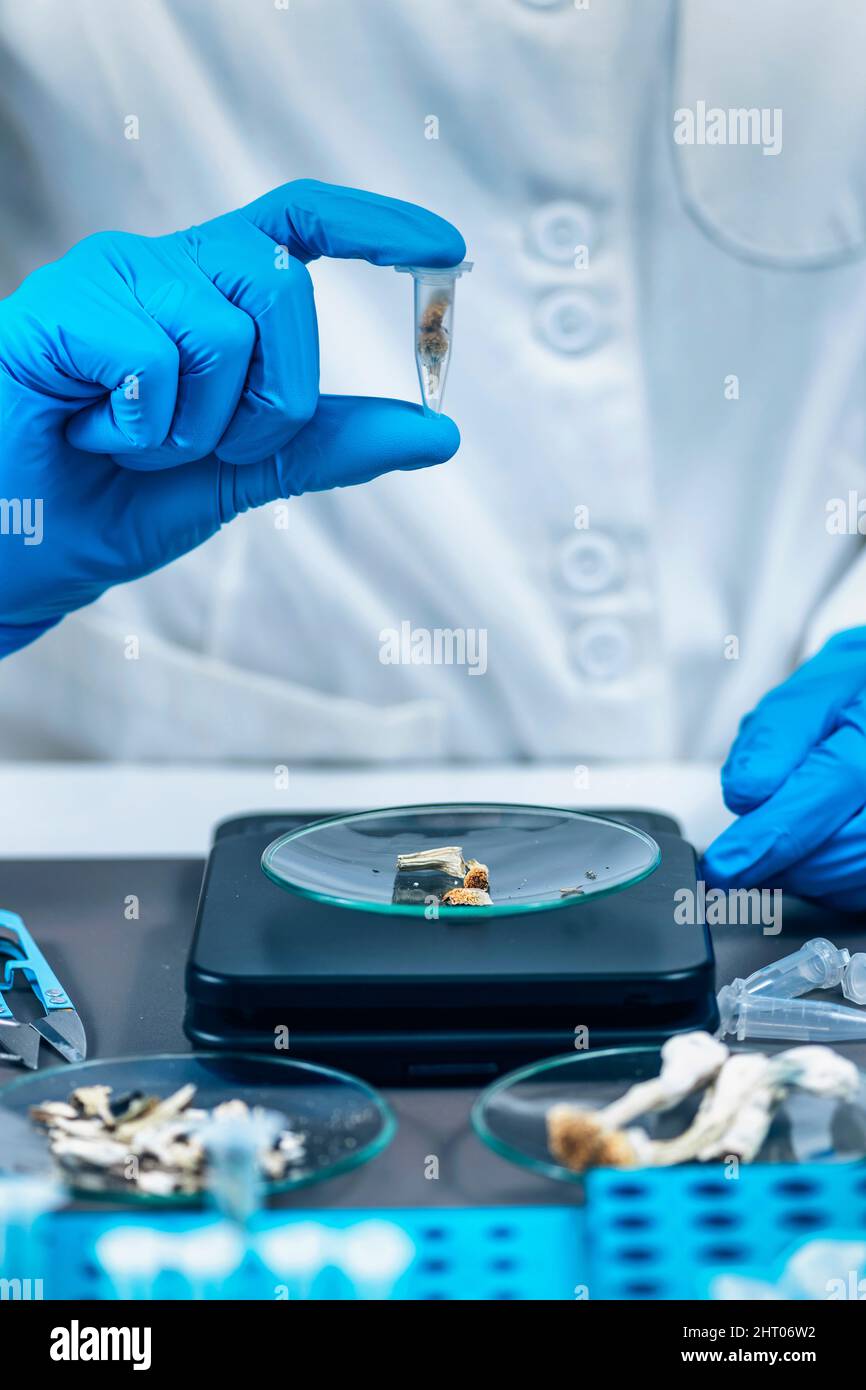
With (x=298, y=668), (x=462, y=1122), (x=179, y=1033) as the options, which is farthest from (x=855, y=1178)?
(x=298, y=668)

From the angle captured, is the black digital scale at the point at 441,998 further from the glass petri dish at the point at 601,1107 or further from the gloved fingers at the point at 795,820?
the gloved fingers at the point at 795,820

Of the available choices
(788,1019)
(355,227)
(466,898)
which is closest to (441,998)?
(466,898)

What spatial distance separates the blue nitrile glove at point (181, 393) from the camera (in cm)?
80

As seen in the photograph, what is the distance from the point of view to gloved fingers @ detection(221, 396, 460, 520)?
0.89m

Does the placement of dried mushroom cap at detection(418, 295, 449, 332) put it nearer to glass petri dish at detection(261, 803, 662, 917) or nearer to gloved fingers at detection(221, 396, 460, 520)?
gloved fingers at detection(221, 396, 460, 520)

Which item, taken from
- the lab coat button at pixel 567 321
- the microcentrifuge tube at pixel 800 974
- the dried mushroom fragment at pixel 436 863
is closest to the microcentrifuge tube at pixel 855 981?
the microcentrifuge tube at pixel 800 974

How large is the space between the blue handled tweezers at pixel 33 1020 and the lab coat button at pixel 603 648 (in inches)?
22.1

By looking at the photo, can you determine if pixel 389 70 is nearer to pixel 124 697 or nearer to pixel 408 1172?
pixel 124 697

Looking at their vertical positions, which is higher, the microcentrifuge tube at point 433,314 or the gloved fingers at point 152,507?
the microcentrifuge tube at point 433,314

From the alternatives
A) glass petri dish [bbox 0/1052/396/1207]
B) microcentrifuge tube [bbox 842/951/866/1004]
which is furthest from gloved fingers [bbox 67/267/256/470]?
microcentrifuge tube [bbox 842/951/866/1004]

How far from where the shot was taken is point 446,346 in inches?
34.6

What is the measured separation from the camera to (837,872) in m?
0.90

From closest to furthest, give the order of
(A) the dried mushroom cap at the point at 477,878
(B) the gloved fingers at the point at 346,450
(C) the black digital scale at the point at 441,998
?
1. (C) the black digital scale at the point at 441,998
2. (A) the dried mushroom cap at the point at 477,878
3. (B) the gloved fingers at the point at 346,450

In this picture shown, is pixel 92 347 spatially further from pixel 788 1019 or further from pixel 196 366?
pixel 788 1019
